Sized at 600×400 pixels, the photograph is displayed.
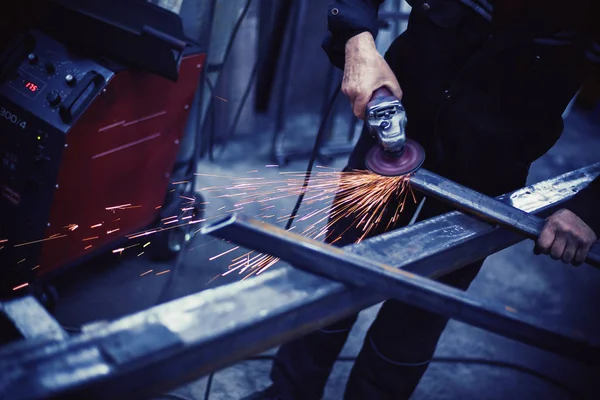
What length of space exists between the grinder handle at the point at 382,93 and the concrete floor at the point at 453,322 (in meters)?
1.42

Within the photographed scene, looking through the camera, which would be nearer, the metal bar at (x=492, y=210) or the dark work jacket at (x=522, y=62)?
the metal bar at (x=492, y=210)

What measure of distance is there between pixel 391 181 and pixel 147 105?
1157 mm

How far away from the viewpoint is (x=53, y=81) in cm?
188

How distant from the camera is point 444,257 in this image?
1.09 m

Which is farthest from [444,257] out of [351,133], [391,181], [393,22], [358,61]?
[393,22]

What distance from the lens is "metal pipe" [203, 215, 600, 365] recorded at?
0.88 metres

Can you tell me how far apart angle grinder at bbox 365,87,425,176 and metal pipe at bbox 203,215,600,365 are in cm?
43

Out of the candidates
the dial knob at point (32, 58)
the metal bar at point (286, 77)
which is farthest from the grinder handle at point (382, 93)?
the metal bar at point (286, 77)

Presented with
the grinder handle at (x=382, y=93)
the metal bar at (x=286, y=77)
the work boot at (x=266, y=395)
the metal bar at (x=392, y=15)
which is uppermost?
the metal bar at (x=392, y=15)

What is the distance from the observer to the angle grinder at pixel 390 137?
125 centimetres

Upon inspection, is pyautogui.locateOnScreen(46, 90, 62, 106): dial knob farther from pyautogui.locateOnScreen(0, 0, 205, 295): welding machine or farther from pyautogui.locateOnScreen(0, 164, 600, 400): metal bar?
pyautogui.locateOnScreen(0, 164, 600, 400): metal bar

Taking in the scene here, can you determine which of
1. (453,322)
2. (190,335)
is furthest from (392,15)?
(190,335)

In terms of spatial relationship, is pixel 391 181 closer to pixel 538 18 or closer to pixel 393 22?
pixel 538 18

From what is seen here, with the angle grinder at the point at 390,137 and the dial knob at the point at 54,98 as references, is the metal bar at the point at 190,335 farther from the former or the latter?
the dial knob at the point at 54,98
